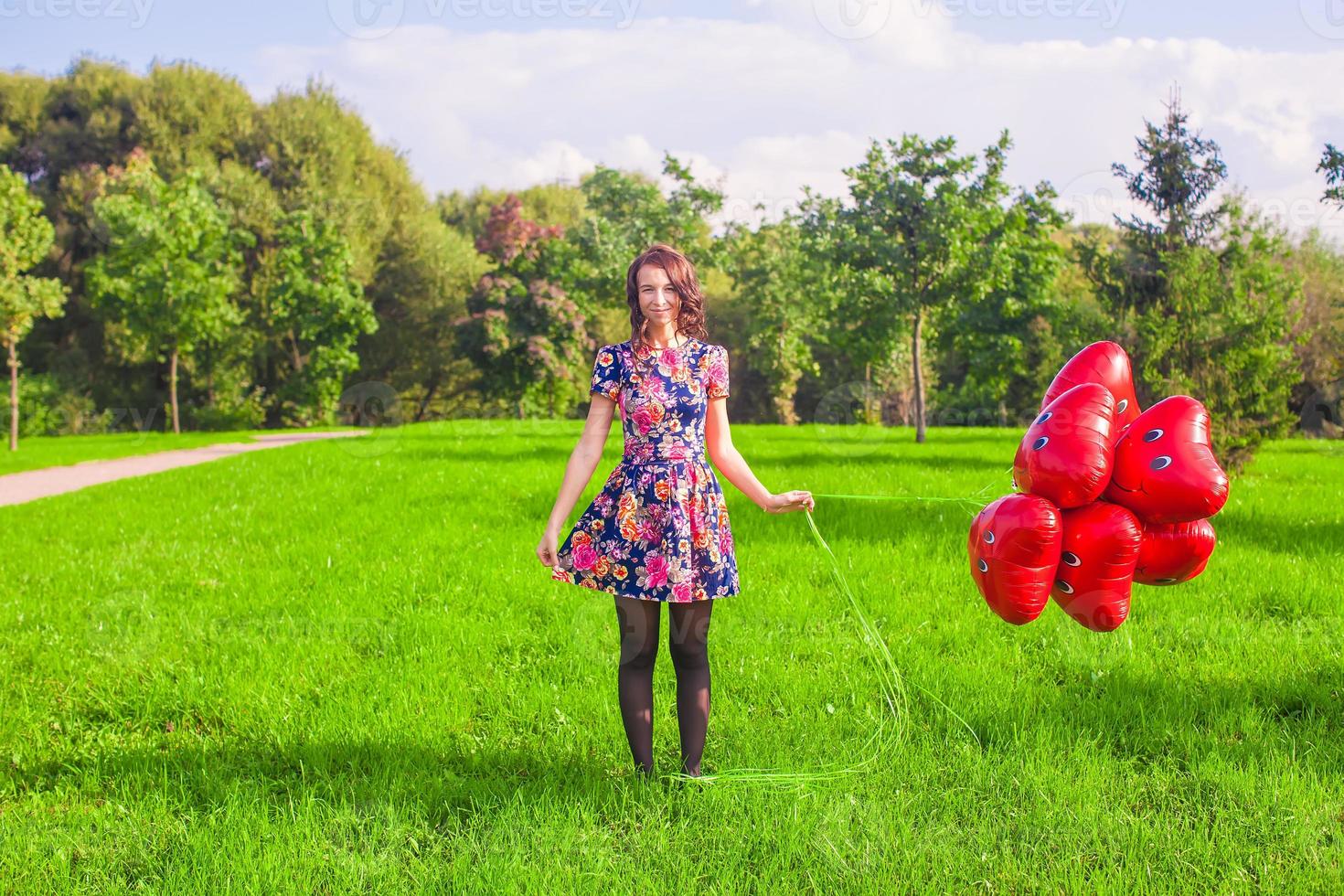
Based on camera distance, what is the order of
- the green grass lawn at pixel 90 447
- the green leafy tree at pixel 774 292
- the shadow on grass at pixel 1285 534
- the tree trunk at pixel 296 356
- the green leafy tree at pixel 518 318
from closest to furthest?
the shadow on grass at pixel 1285 534 < the green grass lawn at pixel 90 447 < the green leafy tree at pixel 774 292 < the green leafy tree at pixel 518 318 < the tree trunk at pixel 296 356

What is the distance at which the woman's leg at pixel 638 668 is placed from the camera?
12.7ft

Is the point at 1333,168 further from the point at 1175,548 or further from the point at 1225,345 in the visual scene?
the point at 1175,548

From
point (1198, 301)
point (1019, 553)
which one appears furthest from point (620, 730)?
point (1198, 301)

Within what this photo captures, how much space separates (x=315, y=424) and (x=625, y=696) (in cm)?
3547

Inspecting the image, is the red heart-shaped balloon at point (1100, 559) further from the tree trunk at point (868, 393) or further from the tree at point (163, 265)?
the tree trunk at point (868, 393)

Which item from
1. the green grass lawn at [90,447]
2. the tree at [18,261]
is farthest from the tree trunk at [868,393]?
the tree at [18,261]

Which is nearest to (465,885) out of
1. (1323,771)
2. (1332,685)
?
(1323,771)

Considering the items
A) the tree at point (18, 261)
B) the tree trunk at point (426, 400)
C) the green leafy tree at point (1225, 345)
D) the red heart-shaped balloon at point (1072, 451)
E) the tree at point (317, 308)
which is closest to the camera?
the red heart-shaped balloon at point (1072, 451)

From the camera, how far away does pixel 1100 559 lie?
3.65 metres

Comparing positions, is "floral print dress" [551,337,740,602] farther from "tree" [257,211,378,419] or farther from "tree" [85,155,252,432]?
"tree" [257,211,378,419]

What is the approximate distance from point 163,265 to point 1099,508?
31913mm

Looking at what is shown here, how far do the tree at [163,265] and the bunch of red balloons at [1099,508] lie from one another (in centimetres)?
3104

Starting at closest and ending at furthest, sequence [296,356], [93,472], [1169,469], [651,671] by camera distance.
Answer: [1169,469] < [651,671] < [93,472] < [296,356]

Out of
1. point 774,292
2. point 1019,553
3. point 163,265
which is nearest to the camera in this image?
point 1019,553
